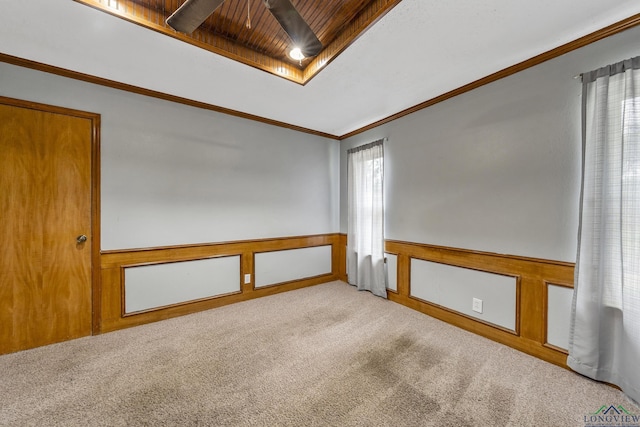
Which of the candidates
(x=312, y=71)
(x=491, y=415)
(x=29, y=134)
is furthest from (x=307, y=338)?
(x=29, y=134)

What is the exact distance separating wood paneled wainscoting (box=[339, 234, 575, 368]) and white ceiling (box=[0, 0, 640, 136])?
5.33 ft

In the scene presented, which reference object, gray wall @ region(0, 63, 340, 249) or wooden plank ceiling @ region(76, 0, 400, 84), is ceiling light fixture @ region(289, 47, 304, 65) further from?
gray wall @ region(0, 63, 340, 249)

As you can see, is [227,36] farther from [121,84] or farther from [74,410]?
[74,410]

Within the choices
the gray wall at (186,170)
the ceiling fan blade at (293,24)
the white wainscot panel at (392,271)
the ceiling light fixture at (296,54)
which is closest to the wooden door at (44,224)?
the gray wall at (186,170)

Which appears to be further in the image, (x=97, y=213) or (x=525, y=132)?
(x=97, y=213)

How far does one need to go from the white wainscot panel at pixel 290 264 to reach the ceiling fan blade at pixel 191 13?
249 centimetres

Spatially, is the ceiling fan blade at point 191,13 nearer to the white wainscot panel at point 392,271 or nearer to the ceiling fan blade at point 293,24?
the ceiling fan blade at point 293,24

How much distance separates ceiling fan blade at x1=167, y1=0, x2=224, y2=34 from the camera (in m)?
1.19

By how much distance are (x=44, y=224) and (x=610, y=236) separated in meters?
4.21

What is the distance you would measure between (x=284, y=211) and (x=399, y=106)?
1.96 m

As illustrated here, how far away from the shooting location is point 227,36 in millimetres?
1996

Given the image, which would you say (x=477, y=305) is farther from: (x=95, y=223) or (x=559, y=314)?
(x=95, y=223)

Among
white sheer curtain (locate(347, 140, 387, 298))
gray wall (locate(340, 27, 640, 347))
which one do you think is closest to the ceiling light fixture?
gray wall (locate(340, 27, 640, 347))

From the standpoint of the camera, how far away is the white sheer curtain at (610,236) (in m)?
1.55
